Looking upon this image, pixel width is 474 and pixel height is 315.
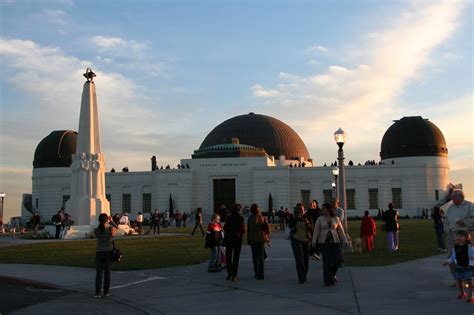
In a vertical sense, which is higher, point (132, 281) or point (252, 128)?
point (252, 128)

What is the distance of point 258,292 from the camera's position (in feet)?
34.1

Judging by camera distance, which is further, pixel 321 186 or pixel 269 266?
pixel 321 186

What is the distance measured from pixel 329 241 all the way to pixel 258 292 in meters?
1.77

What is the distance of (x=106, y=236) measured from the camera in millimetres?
10711

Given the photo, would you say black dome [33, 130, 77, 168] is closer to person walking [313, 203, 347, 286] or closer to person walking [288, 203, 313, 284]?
person walking [288, 203, 313, 284]

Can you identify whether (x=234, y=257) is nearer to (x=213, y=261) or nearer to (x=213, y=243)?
(x=213, y=243)

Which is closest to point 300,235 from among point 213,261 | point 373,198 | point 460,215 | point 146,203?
point 213,261

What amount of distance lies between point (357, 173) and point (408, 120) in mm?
11277

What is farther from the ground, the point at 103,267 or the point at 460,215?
the point at 460,215

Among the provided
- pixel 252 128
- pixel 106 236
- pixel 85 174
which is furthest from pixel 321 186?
pixel 106 236

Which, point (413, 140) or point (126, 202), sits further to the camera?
point (413, 140)

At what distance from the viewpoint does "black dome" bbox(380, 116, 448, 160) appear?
6281cm

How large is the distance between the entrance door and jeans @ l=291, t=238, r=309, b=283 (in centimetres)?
4786

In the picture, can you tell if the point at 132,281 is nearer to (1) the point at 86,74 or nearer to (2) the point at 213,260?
(2) the point at 213,260
